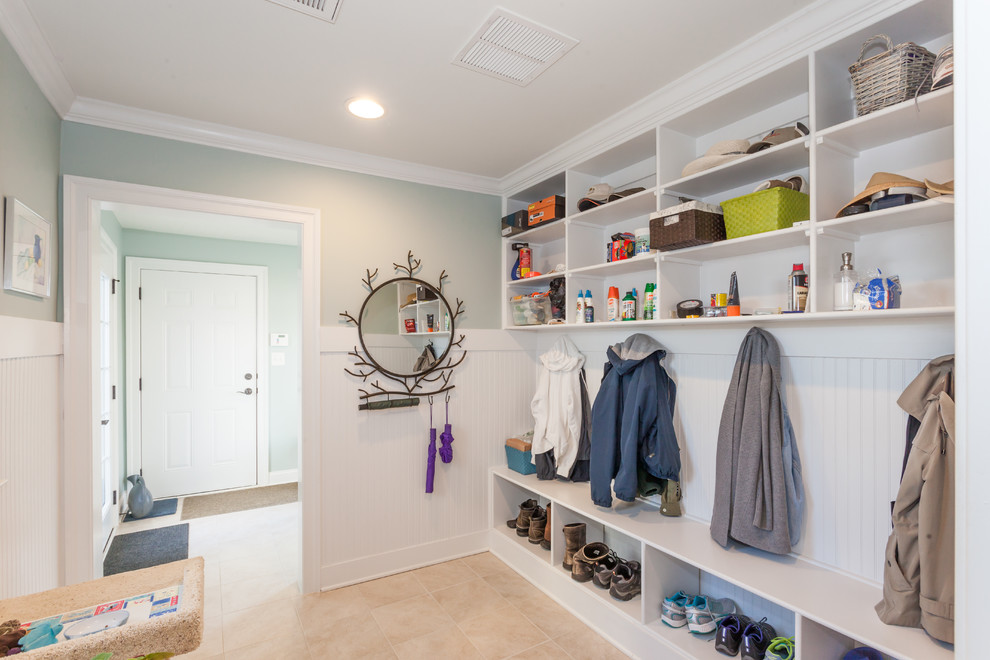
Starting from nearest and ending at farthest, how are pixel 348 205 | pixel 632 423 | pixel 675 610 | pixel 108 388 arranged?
pixel 675 610, pixel 632 423, pixel 348 205, pixel 108 388

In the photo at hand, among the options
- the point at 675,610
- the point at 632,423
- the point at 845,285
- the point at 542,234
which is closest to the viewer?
the point at 845,285

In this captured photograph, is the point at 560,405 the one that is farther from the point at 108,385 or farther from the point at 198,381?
the point at 198,381

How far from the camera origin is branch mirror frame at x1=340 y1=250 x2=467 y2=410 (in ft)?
9.36

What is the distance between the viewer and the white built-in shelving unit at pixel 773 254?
155cm

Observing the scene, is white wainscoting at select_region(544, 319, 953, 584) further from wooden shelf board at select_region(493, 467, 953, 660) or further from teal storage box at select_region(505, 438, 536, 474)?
teal storage box at select_region(505, 438, 536, 474)

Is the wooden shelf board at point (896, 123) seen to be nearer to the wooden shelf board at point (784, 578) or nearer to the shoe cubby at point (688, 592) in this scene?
the wooden shelf board at point (784, 578)

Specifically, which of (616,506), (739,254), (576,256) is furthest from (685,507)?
(576,256)

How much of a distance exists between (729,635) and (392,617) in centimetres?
153

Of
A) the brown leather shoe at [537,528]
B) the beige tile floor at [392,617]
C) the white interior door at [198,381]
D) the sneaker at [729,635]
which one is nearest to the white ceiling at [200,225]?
the white interior door at [198,381]

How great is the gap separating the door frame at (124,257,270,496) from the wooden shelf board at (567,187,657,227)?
329 centimetres

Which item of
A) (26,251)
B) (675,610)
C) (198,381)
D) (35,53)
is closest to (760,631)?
(675,610)

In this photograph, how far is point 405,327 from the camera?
2.97 meters

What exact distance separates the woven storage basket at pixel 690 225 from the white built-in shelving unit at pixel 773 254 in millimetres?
92

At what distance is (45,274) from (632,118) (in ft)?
8.26
